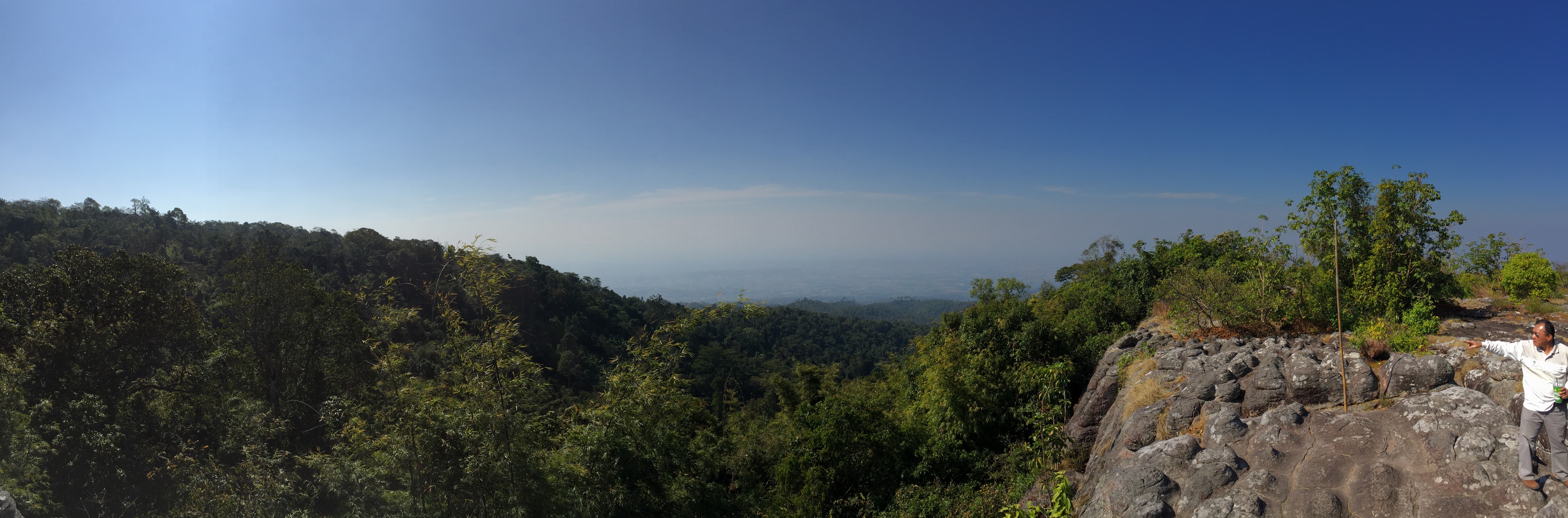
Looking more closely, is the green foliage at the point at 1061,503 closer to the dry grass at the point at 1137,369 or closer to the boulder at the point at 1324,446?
the boulder at the point at 1324,446

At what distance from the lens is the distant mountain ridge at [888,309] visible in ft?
394

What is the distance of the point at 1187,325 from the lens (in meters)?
11.1

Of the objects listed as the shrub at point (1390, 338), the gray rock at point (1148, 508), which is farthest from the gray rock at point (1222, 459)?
the shrub at point (1390, 338)

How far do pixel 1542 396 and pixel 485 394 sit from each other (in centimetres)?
1038

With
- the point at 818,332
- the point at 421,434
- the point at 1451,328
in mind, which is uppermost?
the point at 1451,328

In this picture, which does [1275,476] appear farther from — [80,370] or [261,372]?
[80,370]

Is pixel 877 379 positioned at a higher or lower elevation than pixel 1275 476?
lower

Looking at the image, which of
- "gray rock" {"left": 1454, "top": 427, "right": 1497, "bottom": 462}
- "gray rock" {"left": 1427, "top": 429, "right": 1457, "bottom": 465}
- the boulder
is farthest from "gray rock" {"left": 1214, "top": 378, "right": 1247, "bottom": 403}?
"gray rock" {"left": 1454, "top": 427, "right": 1497, "bottom": 462}

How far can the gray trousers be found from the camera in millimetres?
4574

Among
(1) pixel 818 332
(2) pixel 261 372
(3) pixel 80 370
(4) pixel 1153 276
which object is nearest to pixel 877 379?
(4) pixel 1153 276

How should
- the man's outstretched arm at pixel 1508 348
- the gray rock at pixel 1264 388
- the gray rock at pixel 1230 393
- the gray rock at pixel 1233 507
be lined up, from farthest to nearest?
the gray rock at pixel 1230 393 < the gray rock at pixel 1264 388 < the gray rock at pixel 1233 507 < the man's outstretched arm at pixel 1508 348

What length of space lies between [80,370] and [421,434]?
7605mm

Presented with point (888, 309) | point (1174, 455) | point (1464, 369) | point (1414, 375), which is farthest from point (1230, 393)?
point (888, 309)

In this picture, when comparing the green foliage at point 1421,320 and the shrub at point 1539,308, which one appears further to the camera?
the shrub at point 1539,308
